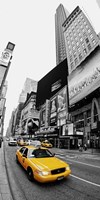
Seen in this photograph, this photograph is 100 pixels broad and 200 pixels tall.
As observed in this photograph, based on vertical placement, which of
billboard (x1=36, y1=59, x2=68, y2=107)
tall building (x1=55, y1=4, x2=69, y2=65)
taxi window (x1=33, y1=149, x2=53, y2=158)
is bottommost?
taxi window (x1=33, y1=149, x2=53, y2=158)

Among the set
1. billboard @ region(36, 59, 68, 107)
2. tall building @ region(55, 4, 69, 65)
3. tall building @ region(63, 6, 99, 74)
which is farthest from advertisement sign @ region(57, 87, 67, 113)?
tall building @ region(55, 4, 69, 65)

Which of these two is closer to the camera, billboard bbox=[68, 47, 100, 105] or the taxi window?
the taxi window

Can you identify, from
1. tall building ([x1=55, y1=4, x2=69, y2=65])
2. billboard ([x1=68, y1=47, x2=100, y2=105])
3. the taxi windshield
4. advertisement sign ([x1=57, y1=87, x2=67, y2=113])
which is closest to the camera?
the taxi windshield

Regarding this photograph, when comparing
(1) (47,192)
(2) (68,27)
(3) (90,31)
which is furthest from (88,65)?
(2) (68,27)

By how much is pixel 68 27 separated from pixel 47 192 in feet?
333

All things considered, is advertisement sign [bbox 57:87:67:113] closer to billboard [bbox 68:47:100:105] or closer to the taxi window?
billboard [bbox 68:47:100:105]

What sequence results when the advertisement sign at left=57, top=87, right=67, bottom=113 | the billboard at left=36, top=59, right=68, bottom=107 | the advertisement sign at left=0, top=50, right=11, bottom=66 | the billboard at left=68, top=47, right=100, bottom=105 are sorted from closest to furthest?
the advertisement sign at left=0, top=50, right=11, bottom=66
the billboard at left=68, top=47, right=100, bottom=105
the advertisement sign at left=57, top=87, right=67, bottom=113
the billboard at left=36, top=59, right=68, bottom=107

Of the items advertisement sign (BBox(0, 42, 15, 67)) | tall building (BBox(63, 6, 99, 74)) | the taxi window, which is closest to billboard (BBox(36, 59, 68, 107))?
tall building (BBox(63, 6, 99, 74))

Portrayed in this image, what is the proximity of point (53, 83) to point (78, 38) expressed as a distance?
105 feet

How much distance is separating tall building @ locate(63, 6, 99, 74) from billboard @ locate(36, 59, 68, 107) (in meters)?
11.5

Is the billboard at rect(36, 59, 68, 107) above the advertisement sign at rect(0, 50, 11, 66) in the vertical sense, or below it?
above

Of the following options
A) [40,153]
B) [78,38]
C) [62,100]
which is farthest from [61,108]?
[40,153]

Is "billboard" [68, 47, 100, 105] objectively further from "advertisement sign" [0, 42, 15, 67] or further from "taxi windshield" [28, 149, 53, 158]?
"taxi windshield" [28, 149, 53, 158]

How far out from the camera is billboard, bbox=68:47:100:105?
1528 inches
